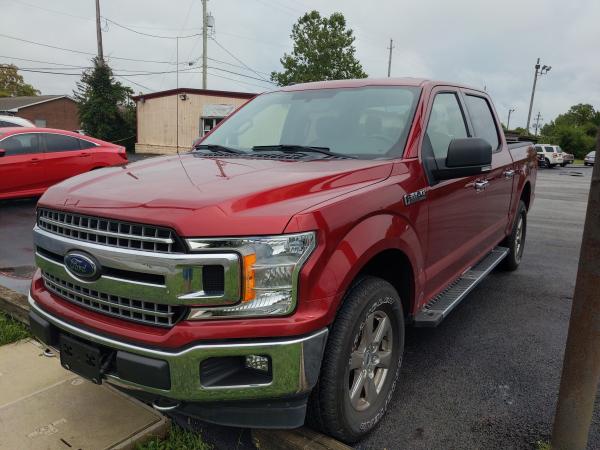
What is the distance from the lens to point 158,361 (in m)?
1.94

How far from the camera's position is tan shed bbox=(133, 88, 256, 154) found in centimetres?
2947

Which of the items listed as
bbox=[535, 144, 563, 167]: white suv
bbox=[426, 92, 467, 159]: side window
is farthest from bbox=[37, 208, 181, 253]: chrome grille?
bbox=[535, 144, 563, 167]: white suv

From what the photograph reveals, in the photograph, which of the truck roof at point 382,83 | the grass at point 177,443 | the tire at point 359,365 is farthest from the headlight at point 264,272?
the truck roof at point 382,83

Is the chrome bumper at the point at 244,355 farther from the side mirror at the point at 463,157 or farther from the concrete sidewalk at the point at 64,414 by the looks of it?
the side mirror at the point at 463,157

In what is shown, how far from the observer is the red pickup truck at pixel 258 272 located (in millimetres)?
1924

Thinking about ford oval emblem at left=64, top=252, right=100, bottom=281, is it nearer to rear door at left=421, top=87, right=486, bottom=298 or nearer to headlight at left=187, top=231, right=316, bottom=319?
headlight at left=187, top=231, right=316, bottom=319

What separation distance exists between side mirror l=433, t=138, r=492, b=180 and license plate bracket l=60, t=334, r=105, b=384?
206 cm

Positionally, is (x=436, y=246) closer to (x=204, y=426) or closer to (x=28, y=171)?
(x=204, y=426)

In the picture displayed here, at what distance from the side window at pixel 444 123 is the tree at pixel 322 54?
39.9 meters

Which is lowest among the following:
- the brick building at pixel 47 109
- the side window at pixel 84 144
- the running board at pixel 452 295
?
the running board at pixel 452 295

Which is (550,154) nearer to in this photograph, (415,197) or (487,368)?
(487,368)

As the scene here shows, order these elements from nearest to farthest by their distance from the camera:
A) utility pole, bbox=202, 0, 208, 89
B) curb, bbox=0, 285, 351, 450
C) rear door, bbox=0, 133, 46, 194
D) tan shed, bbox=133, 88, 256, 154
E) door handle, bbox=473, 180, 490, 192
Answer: curb, bbox=0, 285, 351, 450 < door handle, bbox=473, 180, 490, 192 < rear door, bbox=0, 133, 46, 194 < tan shed, bbox=133, 88, 256, 154 < utility pole, bbox=202, 0, 208, 89

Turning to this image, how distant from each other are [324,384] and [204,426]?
88cm

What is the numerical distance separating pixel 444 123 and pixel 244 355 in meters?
2.35
